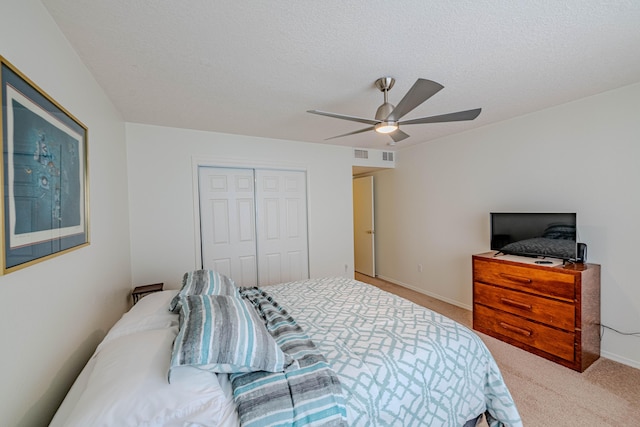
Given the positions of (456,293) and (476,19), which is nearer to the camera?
(476,19)

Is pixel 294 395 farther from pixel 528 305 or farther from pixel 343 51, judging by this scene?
pixel 528 305

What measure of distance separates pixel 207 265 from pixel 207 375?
8.15ft

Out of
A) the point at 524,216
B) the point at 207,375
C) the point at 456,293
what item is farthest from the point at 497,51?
the point at 456,293

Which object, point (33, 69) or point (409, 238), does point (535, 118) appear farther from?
point (33, 69)

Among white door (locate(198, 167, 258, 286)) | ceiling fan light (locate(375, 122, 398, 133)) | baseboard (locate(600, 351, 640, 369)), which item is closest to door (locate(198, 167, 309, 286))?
white door (locate(198, 167, 258, 286))

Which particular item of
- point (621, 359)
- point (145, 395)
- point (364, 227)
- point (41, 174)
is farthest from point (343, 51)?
point (364, 227)

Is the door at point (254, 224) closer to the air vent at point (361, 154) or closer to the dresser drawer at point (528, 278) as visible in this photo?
the air vent at point (361, 154)

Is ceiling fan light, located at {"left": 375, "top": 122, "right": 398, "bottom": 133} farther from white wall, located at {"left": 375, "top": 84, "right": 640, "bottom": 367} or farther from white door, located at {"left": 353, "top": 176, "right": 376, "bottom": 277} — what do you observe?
white door, located at {"left": 353, "top": 176, "right": 376, "bottom": 277}

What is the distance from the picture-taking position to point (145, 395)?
89cm

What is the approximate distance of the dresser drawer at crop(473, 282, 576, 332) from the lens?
86.8 inches

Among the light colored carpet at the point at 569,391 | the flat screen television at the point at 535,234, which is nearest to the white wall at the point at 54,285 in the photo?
the light colored carpet at the point at 569,391

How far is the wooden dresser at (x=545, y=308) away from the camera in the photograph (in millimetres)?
→ 2158

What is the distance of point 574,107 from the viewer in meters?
2.48

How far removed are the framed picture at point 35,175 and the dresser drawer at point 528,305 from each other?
344 centimetres
